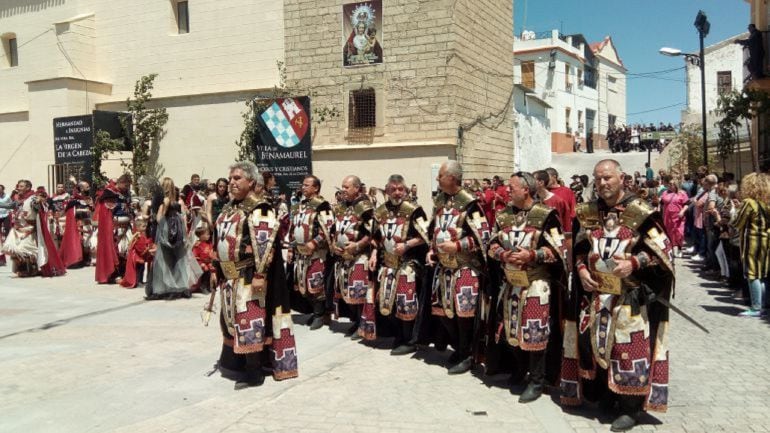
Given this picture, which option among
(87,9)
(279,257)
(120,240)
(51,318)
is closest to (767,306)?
(279,257)

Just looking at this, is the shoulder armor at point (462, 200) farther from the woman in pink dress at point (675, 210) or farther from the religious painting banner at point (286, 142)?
the woman in pink dress at point (675, 210)

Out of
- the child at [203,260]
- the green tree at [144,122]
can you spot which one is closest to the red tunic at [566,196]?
the child at [203,260]

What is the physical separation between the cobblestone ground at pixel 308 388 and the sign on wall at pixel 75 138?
→ 12629mm

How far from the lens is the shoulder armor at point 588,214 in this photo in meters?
4.83

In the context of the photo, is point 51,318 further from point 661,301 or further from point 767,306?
point 767,306

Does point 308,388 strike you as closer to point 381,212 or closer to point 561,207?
point 381,212

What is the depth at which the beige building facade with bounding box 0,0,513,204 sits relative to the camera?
19656 millimetres

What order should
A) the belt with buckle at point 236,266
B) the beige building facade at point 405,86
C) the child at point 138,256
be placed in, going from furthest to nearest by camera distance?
1. the beige building facade at point 405,86
2. the child at point 138,256
3. the belt with buckle at point 236,266

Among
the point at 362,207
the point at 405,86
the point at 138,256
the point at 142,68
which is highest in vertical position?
the point at 142,68

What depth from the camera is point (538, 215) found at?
213 inches

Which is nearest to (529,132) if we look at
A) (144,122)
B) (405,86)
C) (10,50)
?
(405,86)

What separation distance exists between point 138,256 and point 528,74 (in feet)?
114

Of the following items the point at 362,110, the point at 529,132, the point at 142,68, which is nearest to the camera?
the point at 362,110

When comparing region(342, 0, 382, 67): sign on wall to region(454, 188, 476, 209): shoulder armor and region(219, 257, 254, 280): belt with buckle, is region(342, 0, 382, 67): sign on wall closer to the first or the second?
region(454, 188, 476, 209): shoulder armor
